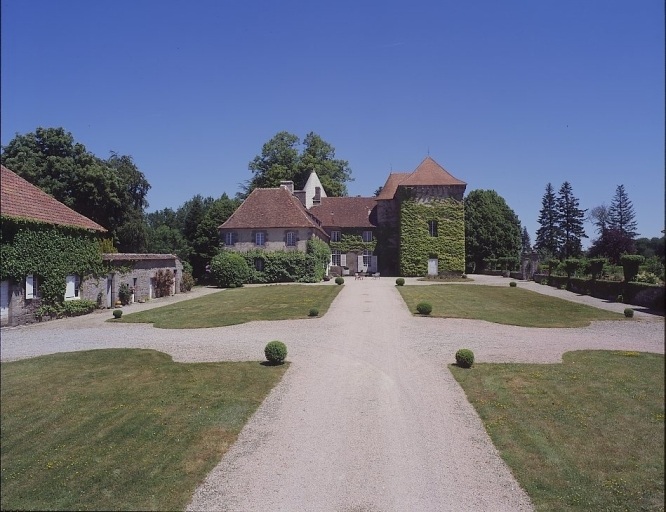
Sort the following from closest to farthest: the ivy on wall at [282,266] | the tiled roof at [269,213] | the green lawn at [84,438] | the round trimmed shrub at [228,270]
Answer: the green lawn at [84,438] < the round trimmed shrub at [228,270] < the ivy on wall at [282,266] < the tiled roof at [269,213]

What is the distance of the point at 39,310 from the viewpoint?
4.42 metres

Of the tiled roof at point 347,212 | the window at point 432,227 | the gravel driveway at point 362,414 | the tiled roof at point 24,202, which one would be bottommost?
the gravel driveway at point 362,414

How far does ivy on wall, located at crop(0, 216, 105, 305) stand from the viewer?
2.80 metres

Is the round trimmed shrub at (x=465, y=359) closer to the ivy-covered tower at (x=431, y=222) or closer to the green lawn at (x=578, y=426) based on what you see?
the green lawn at (x=578, y=426)

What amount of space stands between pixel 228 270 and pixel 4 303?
157 feet

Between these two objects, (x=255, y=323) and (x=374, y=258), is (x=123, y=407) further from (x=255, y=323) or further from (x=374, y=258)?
(x=374, y=258)

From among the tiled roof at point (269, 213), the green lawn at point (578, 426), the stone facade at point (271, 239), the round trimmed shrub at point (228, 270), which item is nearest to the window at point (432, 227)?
the tiled roof at point (269, 213)

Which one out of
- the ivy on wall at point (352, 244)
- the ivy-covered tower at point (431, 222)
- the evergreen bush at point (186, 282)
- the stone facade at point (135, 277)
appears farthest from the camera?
the ivy on wall at point (352, 244)

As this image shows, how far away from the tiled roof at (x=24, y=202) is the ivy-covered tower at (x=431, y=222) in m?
59.4

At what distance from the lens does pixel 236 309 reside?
31.8 meters

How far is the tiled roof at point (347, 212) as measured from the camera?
234 feet

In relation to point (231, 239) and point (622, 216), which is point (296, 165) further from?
point (622, 216)

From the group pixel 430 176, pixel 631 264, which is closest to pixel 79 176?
pixel 631 264

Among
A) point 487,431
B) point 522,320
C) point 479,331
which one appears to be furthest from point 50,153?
point 522,320
